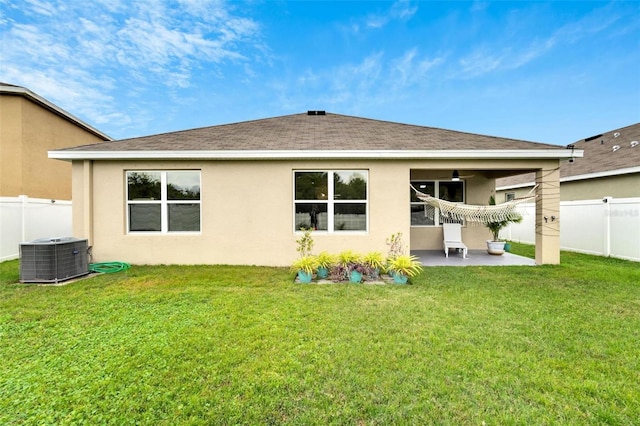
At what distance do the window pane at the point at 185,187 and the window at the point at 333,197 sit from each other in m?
2.48

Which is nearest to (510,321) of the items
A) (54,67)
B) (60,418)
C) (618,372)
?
(618,372)

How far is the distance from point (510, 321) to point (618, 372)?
1122mm

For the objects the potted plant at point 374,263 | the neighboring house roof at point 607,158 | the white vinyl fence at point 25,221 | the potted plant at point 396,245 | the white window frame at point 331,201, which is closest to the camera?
the potted plant at point 374,263

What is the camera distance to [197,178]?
23.1 feet

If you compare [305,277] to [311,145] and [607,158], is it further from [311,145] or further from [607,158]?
[607,158]

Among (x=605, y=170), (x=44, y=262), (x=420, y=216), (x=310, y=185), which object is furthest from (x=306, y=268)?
(x=605, y=170)

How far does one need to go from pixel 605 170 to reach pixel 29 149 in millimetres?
20118

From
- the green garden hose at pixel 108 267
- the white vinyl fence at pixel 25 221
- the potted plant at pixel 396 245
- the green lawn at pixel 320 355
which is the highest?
the white vinyl fence at pixel 25 221

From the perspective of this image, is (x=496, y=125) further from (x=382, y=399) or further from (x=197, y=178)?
(x=382, y=399)

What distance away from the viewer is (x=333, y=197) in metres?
6.96

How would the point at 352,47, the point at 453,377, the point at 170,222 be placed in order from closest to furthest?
1. the point at 453,377
2. the point at 170,222
3. the point at 352,47

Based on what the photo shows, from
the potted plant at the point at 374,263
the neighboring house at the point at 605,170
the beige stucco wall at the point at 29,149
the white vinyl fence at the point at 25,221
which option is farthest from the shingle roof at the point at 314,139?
the beige stucco wall at the point at 29,149

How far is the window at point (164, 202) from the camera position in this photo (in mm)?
7020

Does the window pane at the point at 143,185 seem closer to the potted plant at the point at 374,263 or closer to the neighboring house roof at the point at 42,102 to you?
the potted plant at the point at 374,263
